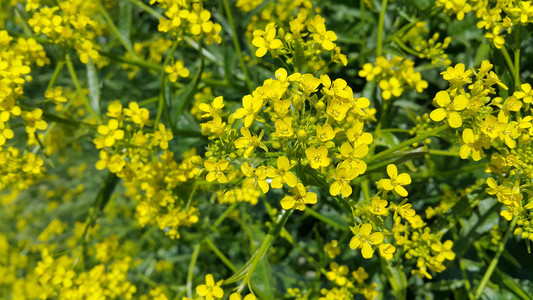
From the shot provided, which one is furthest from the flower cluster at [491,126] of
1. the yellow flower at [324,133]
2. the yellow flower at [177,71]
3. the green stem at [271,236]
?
the yellow flower at [177,71]

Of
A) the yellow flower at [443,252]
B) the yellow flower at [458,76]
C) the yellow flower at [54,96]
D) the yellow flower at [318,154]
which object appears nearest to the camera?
the yellow flower at [318,154]

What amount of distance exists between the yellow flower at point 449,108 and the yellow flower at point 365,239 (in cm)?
33

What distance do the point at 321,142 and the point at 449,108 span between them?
1.17ft

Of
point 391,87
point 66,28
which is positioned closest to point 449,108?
point 391,87

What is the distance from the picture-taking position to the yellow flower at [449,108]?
0.97 meters

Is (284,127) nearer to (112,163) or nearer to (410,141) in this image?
(410,141)

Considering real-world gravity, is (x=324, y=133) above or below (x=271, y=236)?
above

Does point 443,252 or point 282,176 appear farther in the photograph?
point 443,252

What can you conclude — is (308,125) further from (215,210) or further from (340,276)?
(215,210)

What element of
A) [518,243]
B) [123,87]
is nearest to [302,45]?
[518,243]

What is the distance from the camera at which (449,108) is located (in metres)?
1.01

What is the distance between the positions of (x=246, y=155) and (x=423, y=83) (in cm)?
96

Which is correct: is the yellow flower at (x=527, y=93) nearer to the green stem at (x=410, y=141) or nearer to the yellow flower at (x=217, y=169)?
the green stem at (x=410, y=141)

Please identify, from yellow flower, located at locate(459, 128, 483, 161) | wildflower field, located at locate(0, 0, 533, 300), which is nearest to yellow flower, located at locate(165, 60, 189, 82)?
wildflower field, located at locate(0, 0, 533, 300)
